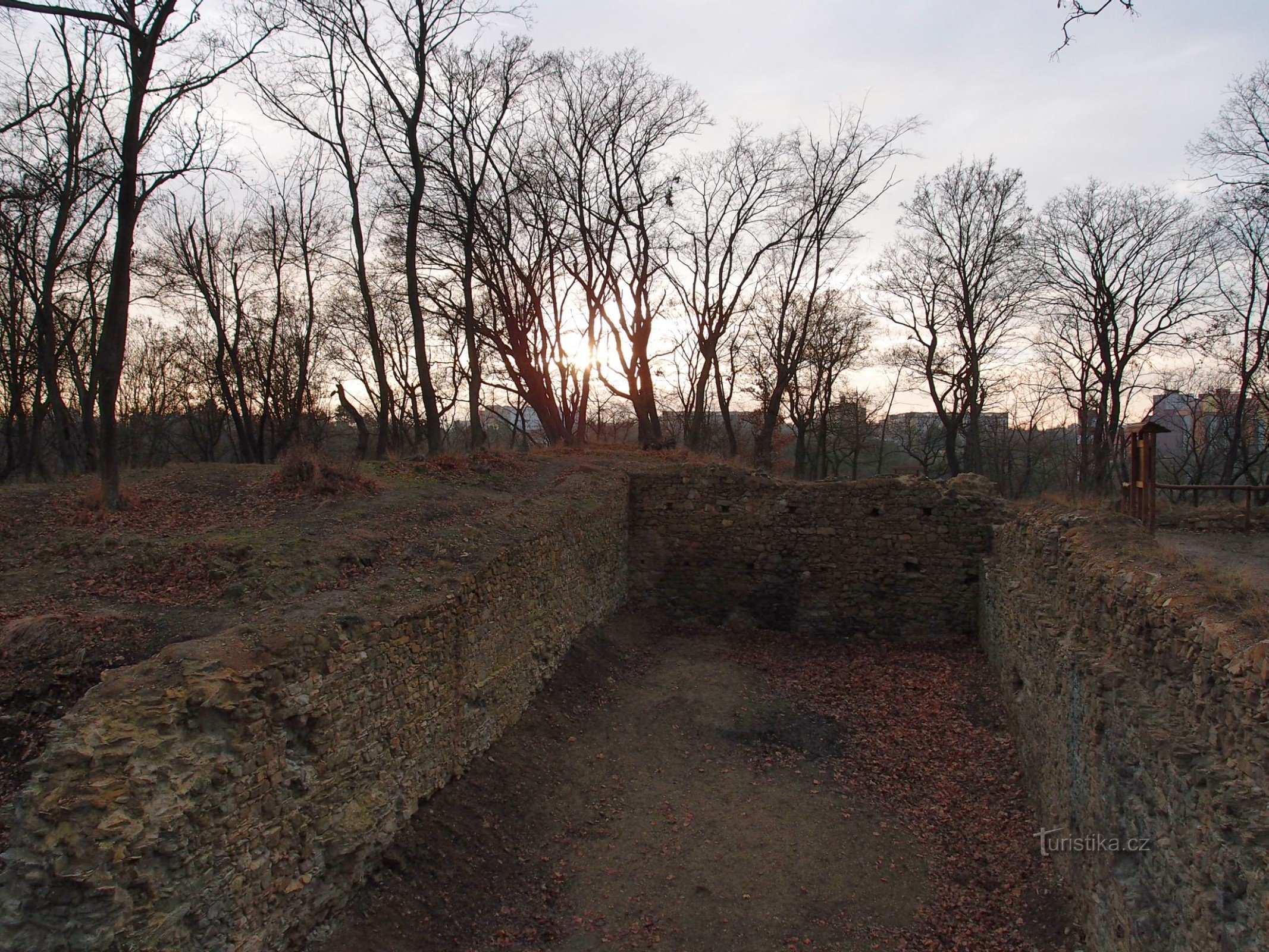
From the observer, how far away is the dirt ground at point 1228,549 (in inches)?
374

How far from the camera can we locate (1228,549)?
11.8m

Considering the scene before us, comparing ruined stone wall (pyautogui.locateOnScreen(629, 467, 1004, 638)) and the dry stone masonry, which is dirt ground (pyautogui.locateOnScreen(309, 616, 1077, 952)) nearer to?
the dry stone masonry

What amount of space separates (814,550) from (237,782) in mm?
12110

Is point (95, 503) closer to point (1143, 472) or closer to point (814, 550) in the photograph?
point (814, 550)

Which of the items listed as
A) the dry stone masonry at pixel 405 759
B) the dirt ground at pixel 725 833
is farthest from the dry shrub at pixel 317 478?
the dirt ground at pixel 725 833

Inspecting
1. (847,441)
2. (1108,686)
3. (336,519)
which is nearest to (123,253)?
(336,519)

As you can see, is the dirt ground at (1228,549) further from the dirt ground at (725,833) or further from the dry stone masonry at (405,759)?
the dirt ground at (725,833)

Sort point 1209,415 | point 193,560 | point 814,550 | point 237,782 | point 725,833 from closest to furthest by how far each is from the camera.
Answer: point 237,782, point 725,833, point 193,560, point 814,550, point 1209,415

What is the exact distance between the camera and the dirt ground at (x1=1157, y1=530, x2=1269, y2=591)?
374 inches

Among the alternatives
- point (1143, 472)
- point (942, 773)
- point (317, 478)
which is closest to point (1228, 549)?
point (1143, 472)

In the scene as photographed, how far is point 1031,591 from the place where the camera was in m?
9.58

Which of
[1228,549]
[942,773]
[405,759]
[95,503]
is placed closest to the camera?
[405,759]

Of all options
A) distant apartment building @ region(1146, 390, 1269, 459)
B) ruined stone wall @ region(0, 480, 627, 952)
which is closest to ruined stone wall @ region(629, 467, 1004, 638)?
ruined stone wall @ region(0, 480, 627, 952)

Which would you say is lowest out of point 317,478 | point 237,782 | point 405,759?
point 405,759
